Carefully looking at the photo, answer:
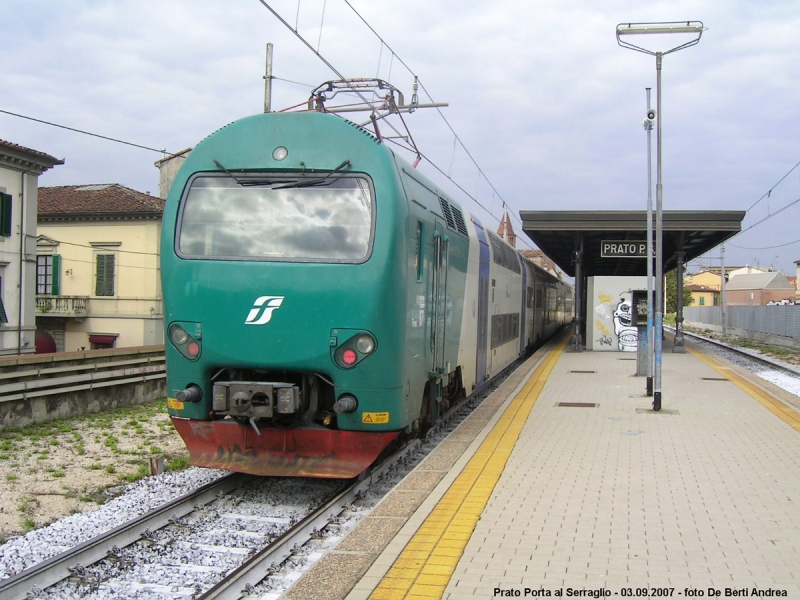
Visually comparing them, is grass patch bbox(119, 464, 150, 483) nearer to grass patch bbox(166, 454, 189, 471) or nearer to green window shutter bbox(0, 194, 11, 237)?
grass patch bbox(166, 454, 189, 471)

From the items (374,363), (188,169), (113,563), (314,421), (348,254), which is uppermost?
(188,169)

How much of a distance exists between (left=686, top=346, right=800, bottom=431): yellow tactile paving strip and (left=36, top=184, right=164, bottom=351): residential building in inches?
906

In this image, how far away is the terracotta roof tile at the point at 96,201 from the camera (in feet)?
110

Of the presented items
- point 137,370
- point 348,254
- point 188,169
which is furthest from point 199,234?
point 137,370

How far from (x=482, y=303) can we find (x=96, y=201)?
90.0 ft

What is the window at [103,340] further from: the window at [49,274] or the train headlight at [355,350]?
the train headlight at [355,350]

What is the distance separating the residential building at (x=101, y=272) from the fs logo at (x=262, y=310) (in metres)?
27.9

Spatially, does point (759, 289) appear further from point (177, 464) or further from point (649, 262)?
point (177, 464)

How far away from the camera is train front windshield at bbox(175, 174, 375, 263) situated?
676 centimetres

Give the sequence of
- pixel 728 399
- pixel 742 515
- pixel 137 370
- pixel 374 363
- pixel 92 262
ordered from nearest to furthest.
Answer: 1. pixel 742 515
2. pixel 374 363
3. pixel 728 399
4. pixel 137 370
5. pixel 92 262

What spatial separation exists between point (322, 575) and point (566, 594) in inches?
53.9

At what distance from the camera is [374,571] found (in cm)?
459

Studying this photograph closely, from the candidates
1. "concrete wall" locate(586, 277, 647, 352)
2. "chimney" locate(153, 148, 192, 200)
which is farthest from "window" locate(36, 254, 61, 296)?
"concrete wall" locate(586, 277, 647, 352)

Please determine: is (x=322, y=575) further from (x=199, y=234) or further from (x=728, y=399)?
(x=728, y=399)
